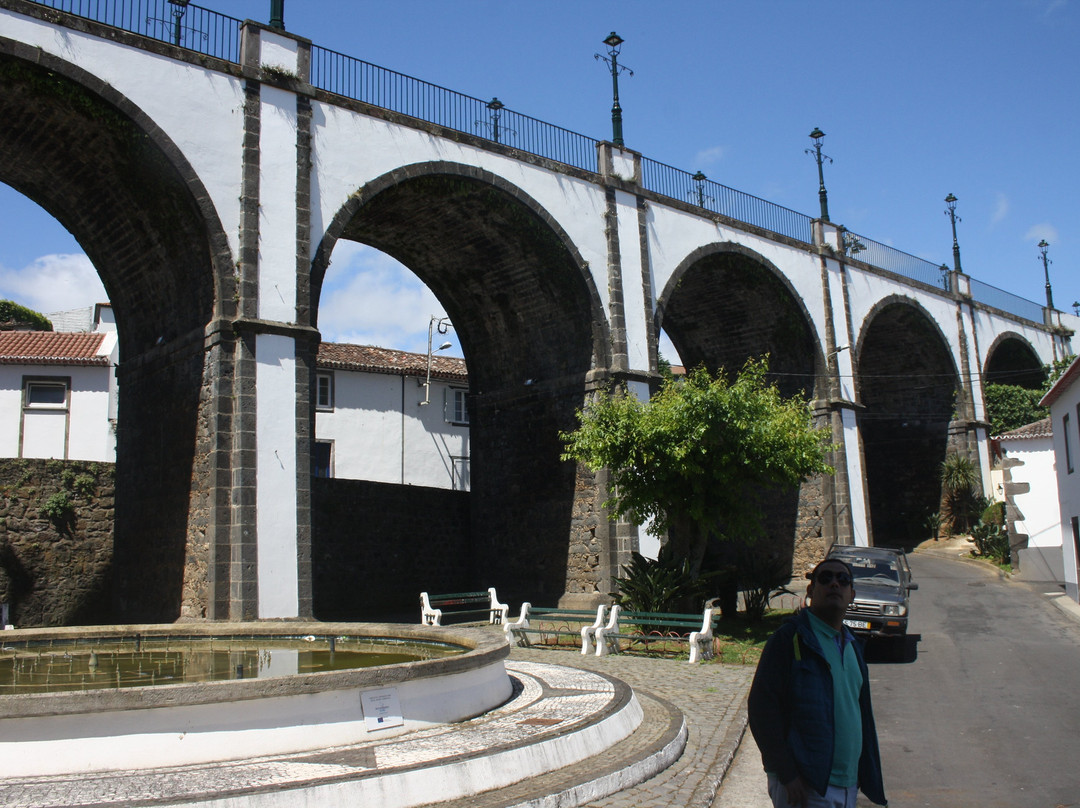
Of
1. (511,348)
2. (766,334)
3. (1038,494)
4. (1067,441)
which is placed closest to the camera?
(1067,441)

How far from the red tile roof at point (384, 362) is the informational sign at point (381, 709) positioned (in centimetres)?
2367

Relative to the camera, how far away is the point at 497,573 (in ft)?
66.5

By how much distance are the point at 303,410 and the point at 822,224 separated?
54.9 feet

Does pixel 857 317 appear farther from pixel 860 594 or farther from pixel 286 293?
pixel 286 293

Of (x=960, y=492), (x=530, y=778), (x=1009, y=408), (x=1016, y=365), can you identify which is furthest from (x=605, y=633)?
(x=1016, y=365)

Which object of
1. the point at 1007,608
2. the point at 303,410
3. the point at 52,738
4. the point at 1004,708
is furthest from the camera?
the point at 1007,608

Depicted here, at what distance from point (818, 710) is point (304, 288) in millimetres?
12214

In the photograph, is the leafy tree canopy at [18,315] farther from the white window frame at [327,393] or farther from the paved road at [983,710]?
the paved road at [983,710]

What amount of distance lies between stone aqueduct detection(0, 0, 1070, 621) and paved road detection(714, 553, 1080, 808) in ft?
21.6

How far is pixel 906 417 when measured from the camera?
31.1m

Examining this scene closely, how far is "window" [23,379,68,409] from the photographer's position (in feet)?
85.3

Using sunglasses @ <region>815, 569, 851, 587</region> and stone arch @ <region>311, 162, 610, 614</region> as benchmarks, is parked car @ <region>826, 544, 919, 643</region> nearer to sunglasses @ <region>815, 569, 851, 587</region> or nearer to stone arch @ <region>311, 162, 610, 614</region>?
stone arch @ <region>311, 162, 610, 614</region>

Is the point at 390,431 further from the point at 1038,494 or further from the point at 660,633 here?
the point at 1038,494

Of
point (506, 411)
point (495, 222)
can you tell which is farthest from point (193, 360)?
point (506, 411)
